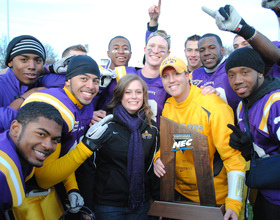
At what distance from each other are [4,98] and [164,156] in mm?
1928

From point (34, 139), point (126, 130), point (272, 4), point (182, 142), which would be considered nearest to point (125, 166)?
point (126, 130)

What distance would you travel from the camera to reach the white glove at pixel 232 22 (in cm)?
240

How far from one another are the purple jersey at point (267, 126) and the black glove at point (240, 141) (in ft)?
0.35

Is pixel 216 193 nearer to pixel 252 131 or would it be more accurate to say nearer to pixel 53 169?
pixel 252 131

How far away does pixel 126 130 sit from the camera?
2.89m

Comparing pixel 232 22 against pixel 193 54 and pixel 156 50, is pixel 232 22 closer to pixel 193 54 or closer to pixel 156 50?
pixel 156 50

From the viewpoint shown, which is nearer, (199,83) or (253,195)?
(253,195)

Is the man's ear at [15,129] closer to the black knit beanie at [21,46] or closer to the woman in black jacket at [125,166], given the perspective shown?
the woman in black jacket at [125,166]

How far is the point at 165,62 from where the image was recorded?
287 cm

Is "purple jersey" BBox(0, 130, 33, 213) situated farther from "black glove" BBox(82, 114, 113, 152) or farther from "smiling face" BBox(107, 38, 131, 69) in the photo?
"smiling face" BBox(107, 38, 131, 69)

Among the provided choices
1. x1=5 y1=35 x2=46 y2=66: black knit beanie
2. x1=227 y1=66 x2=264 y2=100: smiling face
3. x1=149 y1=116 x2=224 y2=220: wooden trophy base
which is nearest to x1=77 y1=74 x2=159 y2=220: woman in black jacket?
x1=149 y1=116 x2=224 y2=220: wooden trophy base

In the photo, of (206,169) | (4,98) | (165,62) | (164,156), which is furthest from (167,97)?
(4,98)

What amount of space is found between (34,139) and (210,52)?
3.15 m

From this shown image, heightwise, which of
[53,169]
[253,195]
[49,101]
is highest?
[49,101]
